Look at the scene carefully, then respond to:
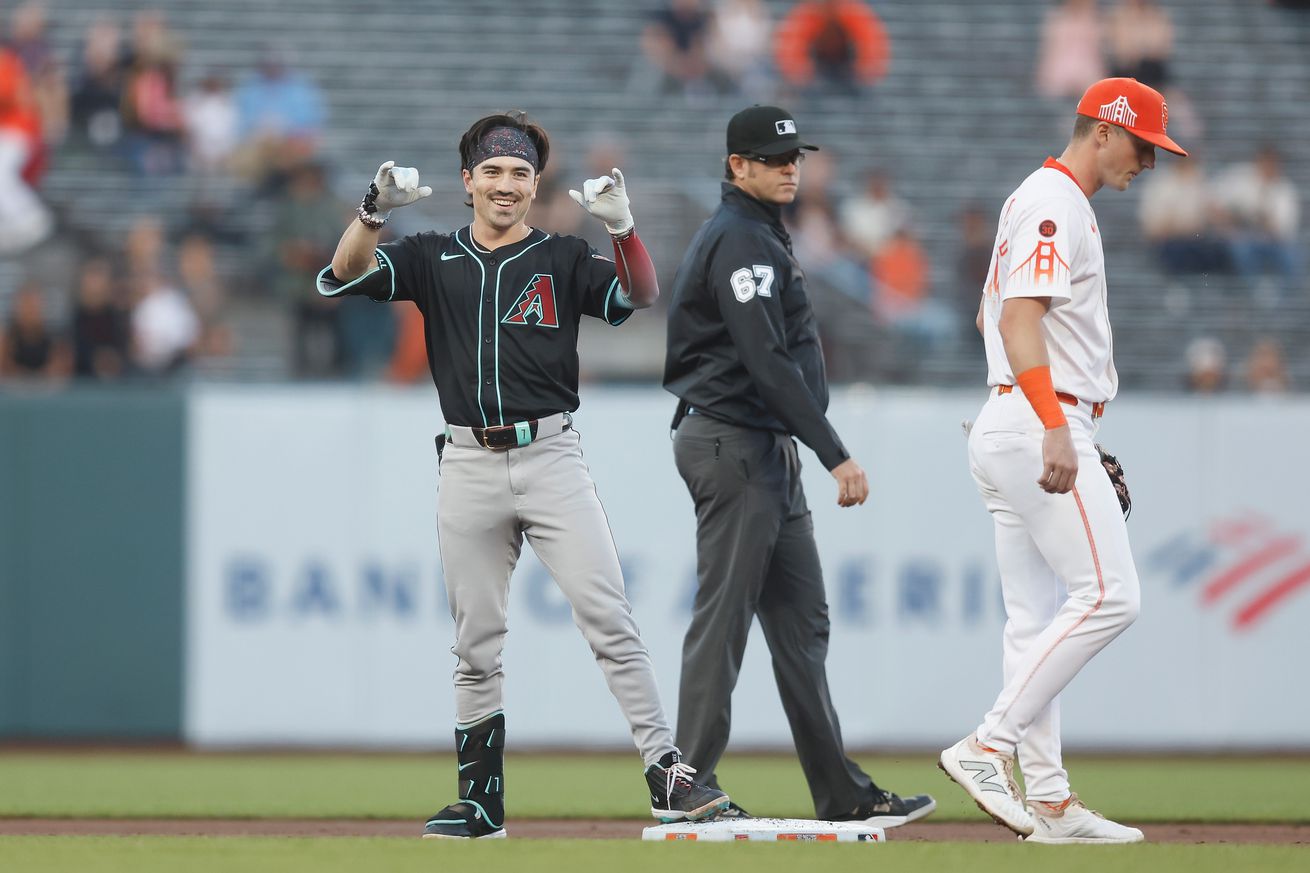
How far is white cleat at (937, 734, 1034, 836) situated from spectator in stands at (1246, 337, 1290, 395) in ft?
23.8

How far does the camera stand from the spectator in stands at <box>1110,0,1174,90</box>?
15.8m

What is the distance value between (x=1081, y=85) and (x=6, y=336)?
31.1 ft

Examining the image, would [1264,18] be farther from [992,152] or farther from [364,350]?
[364,350]

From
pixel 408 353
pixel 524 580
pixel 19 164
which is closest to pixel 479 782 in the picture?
pixel 524 580

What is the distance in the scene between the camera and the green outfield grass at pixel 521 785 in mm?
7039

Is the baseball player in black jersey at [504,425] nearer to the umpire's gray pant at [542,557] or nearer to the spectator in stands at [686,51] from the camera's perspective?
the umpire's gray pant at [542,557]

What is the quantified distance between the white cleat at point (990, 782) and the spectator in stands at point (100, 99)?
10858 mm

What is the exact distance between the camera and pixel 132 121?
1438 centimetres

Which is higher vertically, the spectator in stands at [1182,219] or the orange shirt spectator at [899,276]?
the spectator in stands at [1182,219]

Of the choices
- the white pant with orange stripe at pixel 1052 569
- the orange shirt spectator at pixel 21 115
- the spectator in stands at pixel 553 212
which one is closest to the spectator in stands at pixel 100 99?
the orange shirt spectator at pixel 21 115

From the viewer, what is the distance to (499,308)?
5.62 meters

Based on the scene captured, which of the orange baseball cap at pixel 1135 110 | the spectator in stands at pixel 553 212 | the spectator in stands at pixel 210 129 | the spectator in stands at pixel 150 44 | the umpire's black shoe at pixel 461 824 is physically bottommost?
the umpire's black shoe at pixel 461 824

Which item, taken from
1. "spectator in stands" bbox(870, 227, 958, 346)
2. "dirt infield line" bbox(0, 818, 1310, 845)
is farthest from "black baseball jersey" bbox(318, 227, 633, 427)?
"spectator in stands" bbox(870, 227, 958, 346)

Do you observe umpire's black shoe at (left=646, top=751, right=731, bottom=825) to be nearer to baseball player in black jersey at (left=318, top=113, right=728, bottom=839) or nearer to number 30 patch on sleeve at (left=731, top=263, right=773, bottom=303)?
baseball player in black jersey at (left=318, top=113, right=728, bottom=839)
